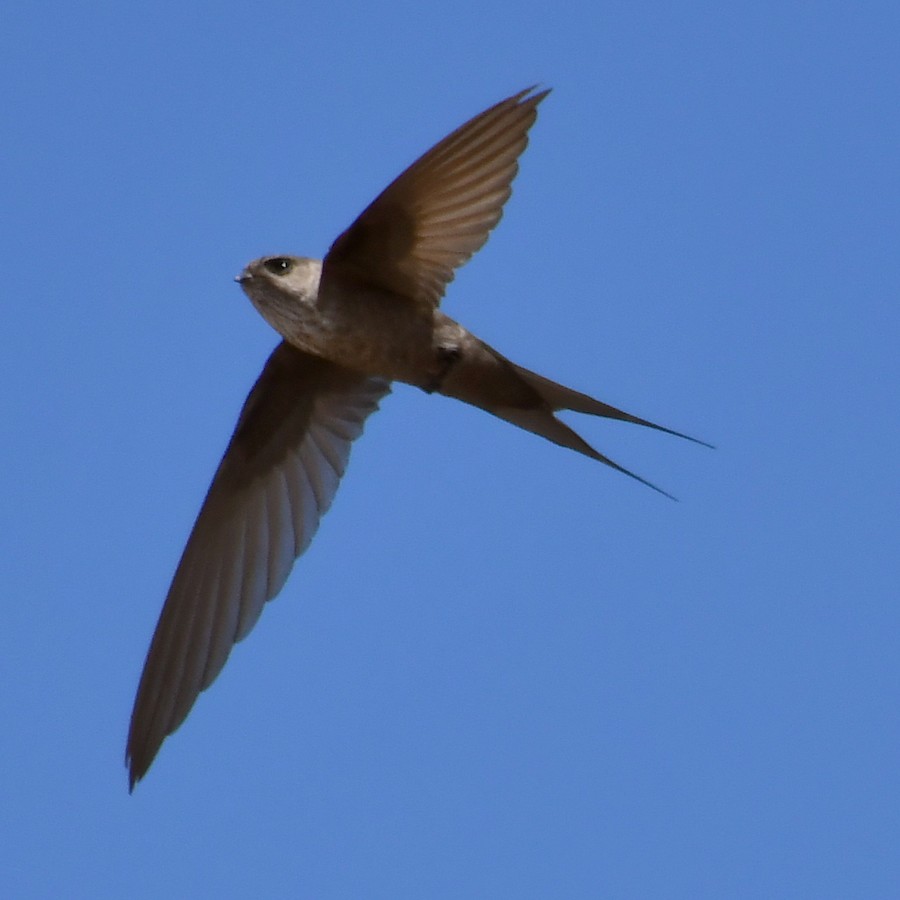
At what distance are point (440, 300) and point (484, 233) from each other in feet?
0.48

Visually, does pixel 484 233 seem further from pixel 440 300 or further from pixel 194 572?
pixel 194 572

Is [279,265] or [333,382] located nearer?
[279,265]

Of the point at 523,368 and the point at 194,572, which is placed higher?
the point at 523,368

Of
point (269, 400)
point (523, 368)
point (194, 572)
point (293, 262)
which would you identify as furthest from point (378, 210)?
point (194, 572)

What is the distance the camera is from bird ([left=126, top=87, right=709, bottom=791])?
115 inches

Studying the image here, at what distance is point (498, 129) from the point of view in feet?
9.29

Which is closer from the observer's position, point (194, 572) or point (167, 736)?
point (167, 736)

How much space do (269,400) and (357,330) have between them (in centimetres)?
49

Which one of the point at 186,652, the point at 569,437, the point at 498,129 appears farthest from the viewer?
the point at 186,652

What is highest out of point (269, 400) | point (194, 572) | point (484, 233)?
point (484, 233)

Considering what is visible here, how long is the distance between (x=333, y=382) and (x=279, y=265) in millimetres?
454

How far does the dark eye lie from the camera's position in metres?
2.95

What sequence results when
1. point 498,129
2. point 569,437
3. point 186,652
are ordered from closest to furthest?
point 498,129, point 569,437, point 186,652

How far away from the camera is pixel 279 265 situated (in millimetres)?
2961
